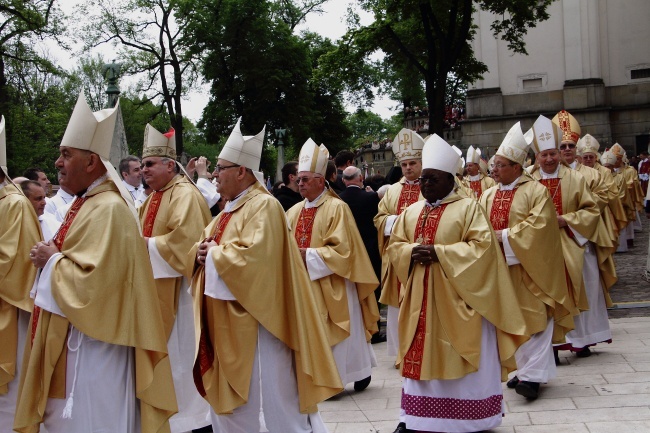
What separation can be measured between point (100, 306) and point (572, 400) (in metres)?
4.64

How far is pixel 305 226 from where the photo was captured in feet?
27.1

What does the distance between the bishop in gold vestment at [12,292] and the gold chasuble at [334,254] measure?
2714 millimetres

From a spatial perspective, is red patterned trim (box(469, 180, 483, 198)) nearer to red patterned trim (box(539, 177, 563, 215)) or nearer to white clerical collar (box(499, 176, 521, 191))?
red patterned trim (box(539, 177, 563, 215))

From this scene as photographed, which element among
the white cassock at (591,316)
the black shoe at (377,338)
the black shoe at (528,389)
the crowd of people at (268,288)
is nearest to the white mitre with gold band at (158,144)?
the crowd of people at (268,288)

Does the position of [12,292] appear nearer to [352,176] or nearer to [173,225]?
[173,225]

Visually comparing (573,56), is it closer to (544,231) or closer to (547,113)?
(547,113)

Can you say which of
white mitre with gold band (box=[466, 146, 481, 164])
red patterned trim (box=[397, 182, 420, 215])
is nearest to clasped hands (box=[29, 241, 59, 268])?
red patterned trim (box=[397, 182, 420, 215])

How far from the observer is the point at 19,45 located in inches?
1196

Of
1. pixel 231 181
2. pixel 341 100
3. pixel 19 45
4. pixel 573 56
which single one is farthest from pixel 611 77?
pixel 231 181

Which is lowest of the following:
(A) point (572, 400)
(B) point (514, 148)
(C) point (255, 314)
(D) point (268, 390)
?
(A) point (572, 400)

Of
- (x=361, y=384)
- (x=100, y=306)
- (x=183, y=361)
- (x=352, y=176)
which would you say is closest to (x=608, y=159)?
(x=352, y=176)

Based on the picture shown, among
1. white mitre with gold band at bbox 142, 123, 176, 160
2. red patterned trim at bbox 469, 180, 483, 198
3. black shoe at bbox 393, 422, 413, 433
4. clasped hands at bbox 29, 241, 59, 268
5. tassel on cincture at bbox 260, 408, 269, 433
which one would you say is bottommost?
black shoe at bbox 393, 422, 413, 433

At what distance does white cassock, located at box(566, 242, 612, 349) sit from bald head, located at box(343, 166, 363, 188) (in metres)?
2.75

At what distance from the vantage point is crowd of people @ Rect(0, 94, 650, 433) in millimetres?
4754
